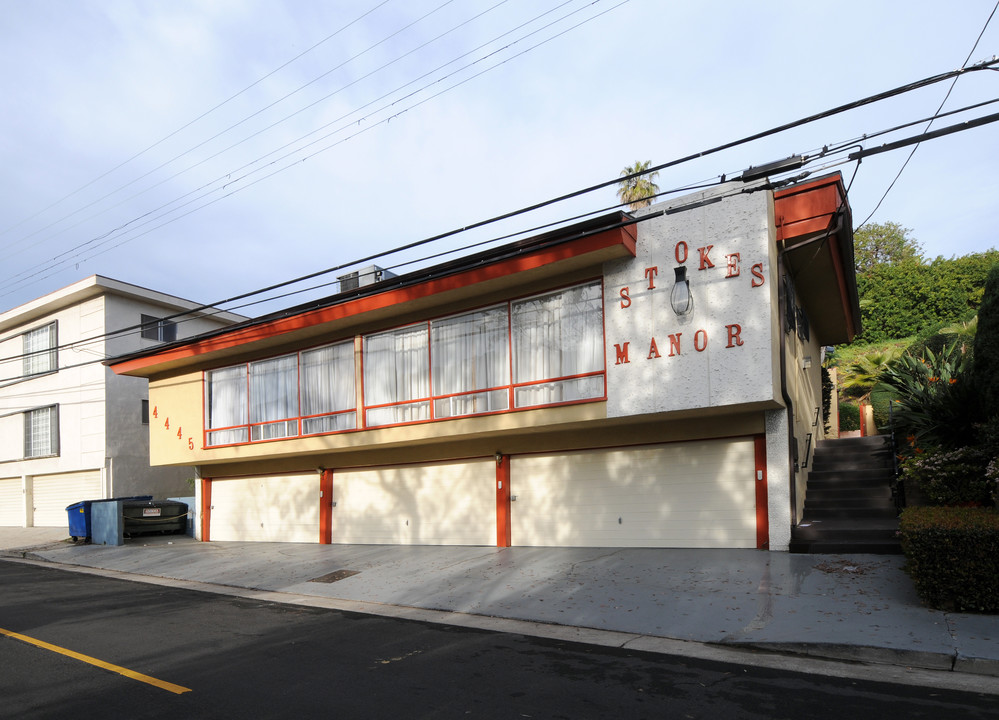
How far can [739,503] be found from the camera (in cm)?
1270

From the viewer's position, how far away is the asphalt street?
574 cm

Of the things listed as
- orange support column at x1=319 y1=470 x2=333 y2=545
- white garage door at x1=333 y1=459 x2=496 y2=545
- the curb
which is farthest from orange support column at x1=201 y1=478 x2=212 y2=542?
the curb

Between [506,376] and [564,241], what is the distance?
3.10 meters

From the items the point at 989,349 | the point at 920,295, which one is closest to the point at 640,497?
the point at 989,349

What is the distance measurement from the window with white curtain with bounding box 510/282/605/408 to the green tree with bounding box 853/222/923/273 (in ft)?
121

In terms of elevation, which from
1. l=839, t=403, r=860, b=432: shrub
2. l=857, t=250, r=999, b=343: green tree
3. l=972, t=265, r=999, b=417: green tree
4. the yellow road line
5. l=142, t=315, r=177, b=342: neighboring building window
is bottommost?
the yellow road line

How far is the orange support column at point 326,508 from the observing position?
59.8ft

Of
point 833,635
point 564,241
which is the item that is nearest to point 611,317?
point 564,241

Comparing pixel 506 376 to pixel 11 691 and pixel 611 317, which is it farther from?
pixel 11 691

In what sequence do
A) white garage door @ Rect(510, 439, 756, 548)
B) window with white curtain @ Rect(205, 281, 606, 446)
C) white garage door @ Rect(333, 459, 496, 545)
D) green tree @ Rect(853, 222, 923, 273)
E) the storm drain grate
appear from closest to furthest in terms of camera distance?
white garage door @ Rect(510, 439, 756, 548) → the storm drain grate → window with white curtain @ Rect(205, 281, 606, 446) → white garage door @ Rect(333, 459, 496, 545) → green tree @ Rect(853, 222, 923, 273)

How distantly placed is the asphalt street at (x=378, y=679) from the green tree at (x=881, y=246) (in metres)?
43.1

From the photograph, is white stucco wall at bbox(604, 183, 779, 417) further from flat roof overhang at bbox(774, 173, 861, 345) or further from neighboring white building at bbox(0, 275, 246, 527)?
neighboring white building at bbox(0, 275, 246, 527)

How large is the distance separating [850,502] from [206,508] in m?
17.2

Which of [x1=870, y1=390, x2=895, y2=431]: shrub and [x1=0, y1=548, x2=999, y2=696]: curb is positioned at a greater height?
[x1=870, y1=390, x2=895, y2=431]: shrub
